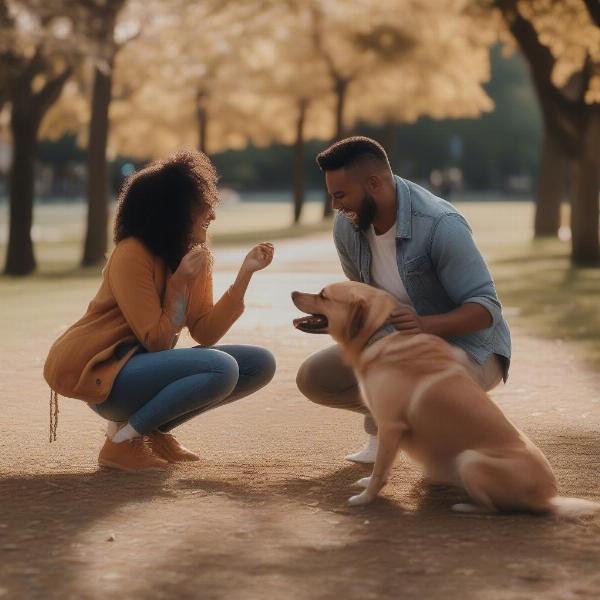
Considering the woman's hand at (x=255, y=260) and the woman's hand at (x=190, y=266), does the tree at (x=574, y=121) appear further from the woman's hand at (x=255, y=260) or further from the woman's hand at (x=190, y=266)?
the woman's hand at (x=190, y=266)

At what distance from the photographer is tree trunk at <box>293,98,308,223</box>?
135ft

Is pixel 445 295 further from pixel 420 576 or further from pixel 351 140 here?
pixel 420 576

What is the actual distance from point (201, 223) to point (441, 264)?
1.27m

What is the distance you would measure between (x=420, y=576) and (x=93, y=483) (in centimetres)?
209

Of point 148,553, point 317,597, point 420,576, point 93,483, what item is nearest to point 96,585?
point 148,553

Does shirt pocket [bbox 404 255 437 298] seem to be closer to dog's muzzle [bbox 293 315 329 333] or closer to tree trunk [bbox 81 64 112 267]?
dog's muzzle [bbox 293 315 329 333]

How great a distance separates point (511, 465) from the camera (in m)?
5.04

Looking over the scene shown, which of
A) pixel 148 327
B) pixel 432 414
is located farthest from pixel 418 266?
pixel 148 327

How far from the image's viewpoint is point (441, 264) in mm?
5871

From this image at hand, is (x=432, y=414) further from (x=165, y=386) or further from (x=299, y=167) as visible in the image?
(x=299, y=167)

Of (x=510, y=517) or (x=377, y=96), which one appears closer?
(x=510, y=517)

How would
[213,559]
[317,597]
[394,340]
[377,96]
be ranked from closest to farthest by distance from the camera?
[317,597] < [213,559] < [394,340] < [377,96]

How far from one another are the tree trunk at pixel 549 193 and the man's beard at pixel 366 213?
24658 mm

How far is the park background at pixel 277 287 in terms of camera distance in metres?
4.66
